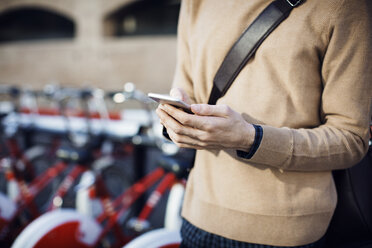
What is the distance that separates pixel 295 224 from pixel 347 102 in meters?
0.37

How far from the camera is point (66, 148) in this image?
2775 mm

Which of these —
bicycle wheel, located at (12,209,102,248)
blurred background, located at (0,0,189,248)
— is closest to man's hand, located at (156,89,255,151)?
blurred background, located at (0,0,189,248)

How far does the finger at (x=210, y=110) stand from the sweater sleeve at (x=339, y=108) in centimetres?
13

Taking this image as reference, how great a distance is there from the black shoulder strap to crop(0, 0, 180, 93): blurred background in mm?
8033

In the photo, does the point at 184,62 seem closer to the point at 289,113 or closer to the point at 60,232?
the point at 289,113

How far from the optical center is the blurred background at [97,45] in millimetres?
9297

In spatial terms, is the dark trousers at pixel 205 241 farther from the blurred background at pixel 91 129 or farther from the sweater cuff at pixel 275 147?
the blurred background at pixel 91 129

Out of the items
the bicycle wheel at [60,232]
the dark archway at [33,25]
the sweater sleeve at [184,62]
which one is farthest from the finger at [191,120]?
the dark archway at [33,25]

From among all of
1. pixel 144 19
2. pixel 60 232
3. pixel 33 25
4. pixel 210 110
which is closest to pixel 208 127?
pixel 210 110

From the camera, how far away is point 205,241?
101cm

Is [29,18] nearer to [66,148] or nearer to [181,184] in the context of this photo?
[66,148]

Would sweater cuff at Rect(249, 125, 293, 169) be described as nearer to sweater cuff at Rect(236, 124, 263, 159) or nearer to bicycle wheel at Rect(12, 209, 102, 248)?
sweater cuff at Rect(236, 124, 263, 159)

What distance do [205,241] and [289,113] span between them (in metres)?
0.49

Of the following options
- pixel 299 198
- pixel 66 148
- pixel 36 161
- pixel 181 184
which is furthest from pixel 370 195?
pixel 36 161
